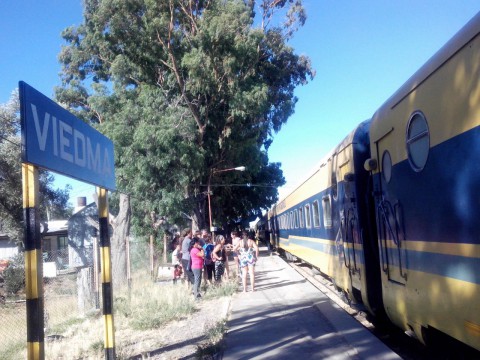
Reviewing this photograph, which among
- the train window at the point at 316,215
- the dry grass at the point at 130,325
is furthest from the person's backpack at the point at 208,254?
the train window at the point at 316,215

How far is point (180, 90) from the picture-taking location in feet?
81.3

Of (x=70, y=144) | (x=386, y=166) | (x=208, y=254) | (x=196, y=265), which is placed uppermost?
(x=70, y=144)

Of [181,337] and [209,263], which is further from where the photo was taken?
[209,263]

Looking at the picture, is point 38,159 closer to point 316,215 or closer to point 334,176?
point 334,176

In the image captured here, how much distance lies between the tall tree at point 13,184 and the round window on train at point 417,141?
17720 mm

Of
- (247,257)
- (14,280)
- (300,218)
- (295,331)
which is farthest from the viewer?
(14,280)

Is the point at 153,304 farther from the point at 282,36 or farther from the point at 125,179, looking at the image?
the point at 282,36

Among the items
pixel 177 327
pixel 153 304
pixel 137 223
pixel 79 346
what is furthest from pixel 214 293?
pixel 137 223

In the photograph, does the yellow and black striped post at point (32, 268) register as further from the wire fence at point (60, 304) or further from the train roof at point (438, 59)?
the train roof at point (438, 59)

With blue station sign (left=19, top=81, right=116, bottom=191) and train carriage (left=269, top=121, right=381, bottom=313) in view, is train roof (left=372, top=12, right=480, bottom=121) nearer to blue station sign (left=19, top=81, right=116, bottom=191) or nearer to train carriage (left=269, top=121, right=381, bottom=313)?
train carriage (left=269, top=121, right=381, bottom=313)

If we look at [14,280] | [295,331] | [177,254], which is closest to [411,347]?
[295,331]

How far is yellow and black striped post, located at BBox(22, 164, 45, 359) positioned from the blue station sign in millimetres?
217

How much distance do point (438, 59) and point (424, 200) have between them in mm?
1235

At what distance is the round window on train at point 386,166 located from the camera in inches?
227
